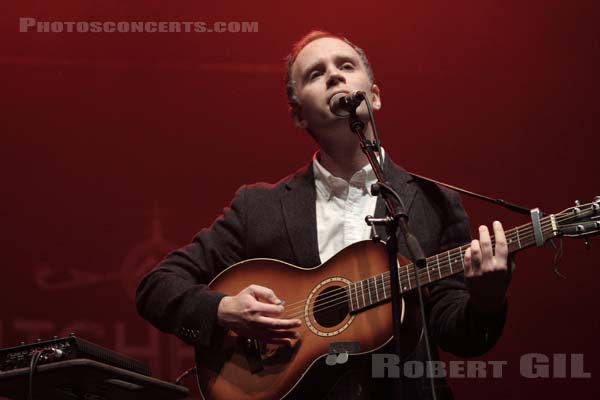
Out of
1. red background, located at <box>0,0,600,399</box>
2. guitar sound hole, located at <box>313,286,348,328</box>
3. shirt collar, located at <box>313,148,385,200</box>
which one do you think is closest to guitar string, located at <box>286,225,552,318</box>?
guitar sound hole, located at <box>313,286,348,328</box>

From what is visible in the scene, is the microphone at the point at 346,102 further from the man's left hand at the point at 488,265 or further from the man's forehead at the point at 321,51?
the man's left hand at the point at 488,265

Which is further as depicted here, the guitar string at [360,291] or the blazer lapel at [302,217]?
the blazer lapel at [302,217]

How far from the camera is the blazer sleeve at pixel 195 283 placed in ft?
9.74

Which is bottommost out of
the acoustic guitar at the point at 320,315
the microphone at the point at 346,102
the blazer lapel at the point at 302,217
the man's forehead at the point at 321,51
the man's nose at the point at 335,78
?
the acoustic guitar at the point at 320,315

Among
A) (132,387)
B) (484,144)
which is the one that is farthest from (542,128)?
(132,387)

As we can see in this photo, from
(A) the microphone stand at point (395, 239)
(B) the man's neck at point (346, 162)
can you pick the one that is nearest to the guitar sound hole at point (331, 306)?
(A) the microphone stand at point (395, 239)

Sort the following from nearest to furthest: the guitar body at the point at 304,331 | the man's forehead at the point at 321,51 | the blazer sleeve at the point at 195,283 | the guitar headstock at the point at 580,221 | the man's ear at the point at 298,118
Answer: the guitar headstock at the point at 580,221, the guitar body at the point at 304,331, the blazer sleeve at the point at 195,283, the man's forehead at the point at 321,51, the man's ear at the point at 298,118

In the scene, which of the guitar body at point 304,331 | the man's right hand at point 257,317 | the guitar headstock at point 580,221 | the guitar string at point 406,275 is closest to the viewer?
the guitar headstock at point 580,221

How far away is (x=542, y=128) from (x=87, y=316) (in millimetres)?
2269

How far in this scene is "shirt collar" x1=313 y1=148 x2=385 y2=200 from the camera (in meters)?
3.12

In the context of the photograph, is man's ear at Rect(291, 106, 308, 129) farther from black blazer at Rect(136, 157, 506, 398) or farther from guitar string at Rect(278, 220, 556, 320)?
guitar string at Rect(278, 220, 556, 320)

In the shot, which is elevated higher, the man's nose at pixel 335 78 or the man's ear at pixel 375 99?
the man's ear at pixel 375 99

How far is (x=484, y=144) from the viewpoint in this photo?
151 inches

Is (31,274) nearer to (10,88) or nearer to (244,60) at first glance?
(10,88)
